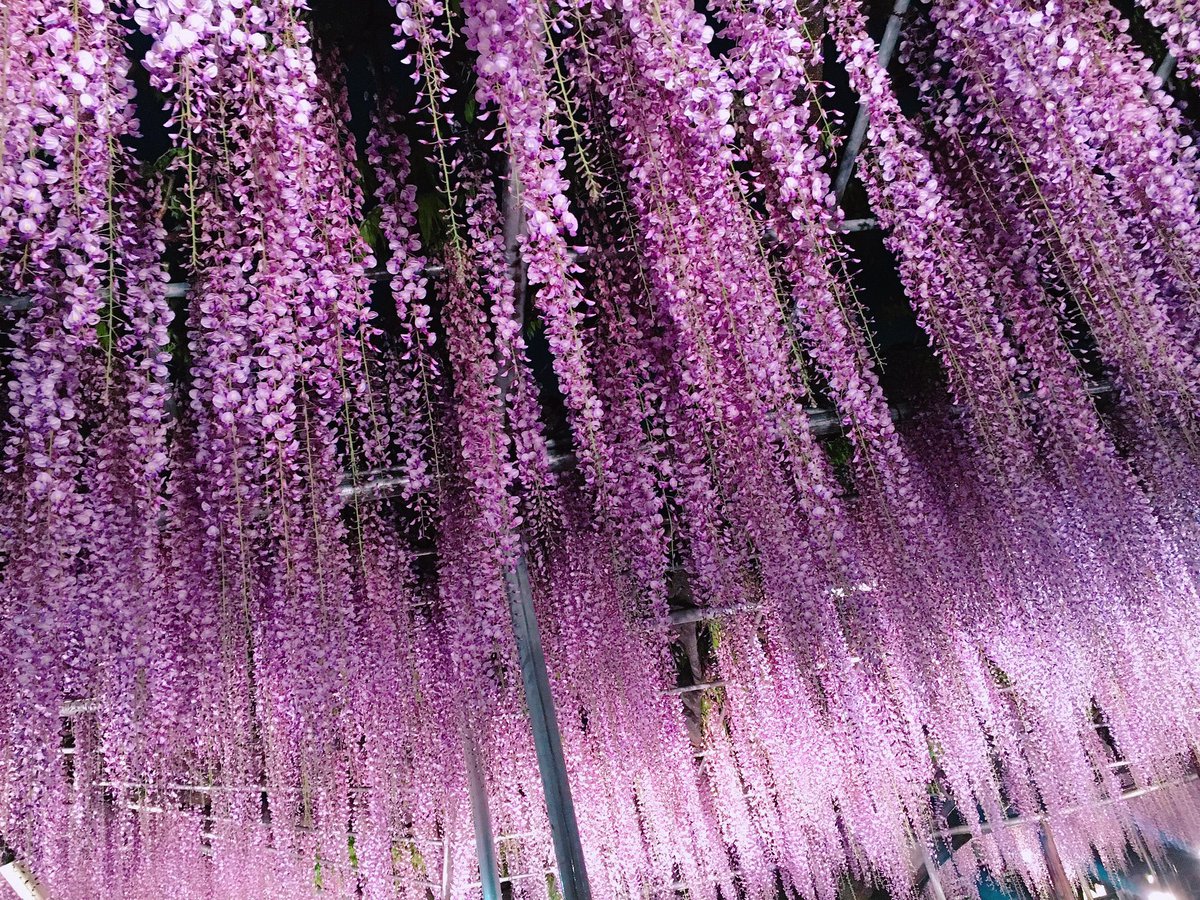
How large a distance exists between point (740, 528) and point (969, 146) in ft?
5.94

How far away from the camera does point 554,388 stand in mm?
4812

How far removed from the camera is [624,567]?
4.20 m

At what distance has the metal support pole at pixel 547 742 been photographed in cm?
308

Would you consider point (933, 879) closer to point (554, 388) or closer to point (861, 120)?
point (554, 388)

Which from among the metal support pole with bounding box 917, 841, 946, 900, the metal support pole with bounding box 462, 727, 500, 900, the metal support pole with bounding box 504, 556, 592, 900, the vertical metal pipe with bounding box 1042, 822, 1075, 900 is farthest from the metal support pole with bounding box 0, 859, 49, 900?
the vertical metal pipe with bounding box 1042, 822, 1075, 900

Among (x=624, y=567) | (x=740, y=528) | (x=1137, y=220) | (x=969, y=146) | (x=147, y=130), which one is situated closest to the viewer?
(x=147, y=130)

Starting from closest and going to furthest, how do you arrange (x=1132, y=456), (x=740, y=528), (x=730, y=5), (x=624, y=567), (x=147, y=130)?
(x=730, y=5) < (x=147, y=130) < (x=740, y=528) < (x=624, y=567) < (x=1132, y=456)

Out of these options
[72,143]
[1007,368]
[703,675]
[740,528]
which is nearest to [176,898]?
[703,675]

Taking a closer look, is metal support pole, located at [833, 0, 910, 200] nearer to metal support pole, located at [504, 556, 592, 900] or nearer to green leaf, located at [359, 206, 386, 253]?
green leaf, located at [359, 206, 386, 253]

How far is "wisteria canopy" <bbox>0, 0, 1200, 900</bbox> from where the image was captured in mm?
2195

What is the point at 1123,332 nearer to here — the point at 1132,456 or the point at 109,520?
the point at 1132,456

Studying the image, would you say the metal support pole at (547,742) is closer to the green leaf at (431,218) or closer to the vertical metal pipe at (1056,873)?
the green leaf at (431,218)

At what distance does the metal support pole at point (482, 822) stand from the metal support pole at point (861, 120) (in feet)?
10.0

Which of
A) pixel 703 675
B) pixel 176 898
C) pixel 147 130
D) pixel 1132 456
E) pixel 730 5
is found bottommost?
pixel 176 898
